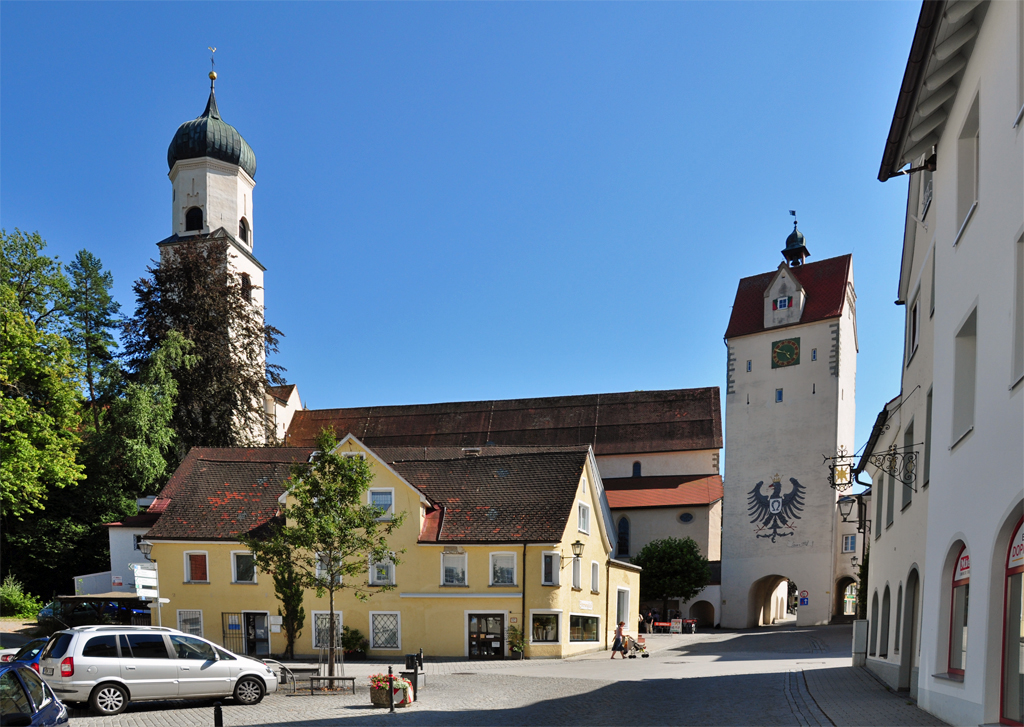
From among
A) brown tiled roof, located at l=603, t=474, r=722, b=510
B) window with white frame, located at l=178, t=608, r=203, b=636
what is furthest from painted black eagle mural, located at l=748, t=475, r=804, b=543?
window with white frame, located at l=178, t=608, r=203, b=636

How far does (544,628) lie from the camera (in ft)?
101

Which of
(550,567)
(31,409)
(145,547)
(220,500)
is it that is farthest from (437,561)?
(31,409)

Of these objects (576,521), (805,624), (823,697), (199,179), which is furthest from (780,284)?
(823,697)

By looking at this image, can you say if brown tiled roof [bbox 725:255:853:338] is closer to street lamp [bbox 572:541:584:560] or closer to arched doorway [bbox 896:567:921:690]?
street lamp [bbox 572:541:584:560]

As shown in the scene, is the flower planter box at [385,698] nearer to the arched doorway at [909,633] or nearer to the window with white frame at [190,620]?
the arched doorway at [909,633]

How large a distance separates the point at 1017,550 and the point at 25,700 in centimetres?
1032

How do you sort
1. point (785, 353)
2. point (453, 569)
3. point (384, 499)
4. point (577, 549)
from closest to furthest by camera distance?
point (577, 549) < point (453, 569) < point (384, 499) < point (785, 353)

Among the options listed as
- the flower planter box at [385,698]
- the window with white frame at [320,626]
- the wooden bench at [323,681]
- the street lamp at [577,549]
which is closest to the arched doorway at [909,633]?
the flower planter box at [385,698]

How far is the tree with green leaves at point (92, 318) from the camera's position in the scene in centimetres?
4917

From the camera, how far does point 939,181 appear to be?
48.3 feet

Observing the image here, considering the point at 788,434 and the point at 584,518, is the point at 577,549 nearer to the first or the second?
the point at 584,518

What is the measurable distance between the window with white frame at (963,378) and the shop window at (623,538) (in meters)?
46.9

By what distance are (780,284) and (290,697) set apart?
46531 millimetres

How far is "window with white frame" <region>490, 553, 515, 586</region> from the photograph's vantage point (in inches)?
1240
